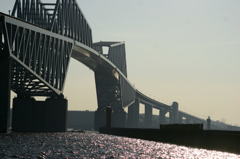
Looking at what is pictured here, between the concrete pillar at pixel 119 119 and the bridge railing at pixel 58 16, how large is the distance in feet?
181

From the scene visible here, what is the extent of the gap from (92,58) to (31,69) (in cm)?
5094

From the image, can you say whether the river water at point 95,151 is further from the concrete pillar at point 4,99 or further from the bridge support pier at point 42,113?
the bridge support pier at point 42,113

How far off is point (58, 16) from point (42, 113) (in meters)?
20.4

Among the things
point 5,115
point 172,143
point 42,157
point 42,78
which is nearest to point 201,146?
point 172,143

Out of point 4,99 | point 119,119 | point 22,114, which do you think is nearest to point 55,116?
point 22,114

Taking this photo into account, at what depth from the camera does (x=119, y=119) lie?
179125 mm

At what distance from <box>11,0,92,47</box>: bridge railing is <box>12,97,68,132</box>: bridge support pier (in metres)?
13.5

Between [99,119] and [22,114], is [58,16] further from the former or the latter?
[99,119]

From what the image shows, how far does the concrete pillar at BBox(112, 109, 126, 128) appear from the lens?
17712 cm

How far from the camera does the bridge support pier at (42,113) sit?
3821 inches

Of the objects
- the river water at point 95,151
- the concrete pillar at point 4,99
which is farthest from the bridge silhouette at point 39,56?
the river water at point 95,151

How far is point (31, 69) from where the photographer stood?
86.3 meters

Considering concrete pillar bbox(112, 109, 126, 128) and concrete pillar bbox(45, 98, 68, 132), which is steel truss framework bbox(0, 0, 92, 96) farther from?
concrete pillar bbox(112, 109, 126, 128)

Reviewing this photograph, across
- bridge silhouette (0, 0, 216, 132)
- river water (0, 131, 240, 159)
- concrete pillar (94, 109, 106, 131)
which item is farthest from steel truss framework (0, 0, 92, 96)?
concrete pillar (94, 109, 106, 131)
